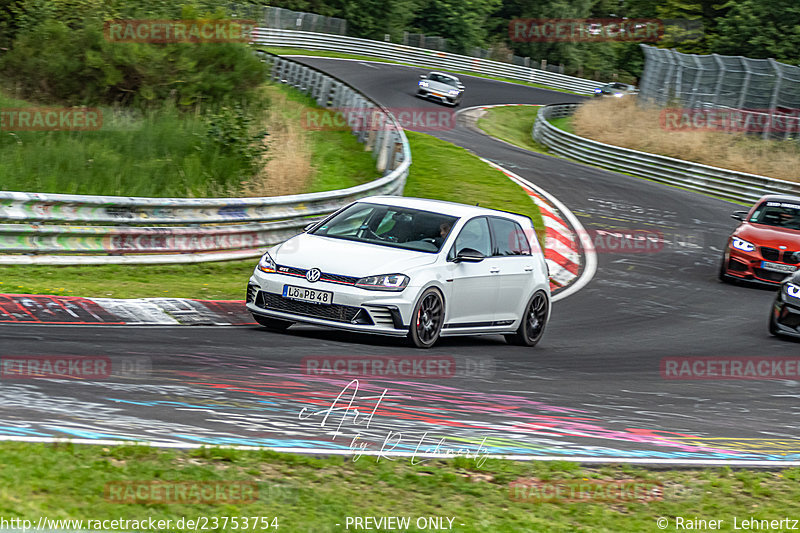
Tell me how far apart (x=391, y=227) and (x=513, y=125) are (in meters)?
37.2

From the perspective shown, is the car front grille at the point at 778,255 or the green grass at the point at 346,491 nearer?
the green grass at the point at 346,491

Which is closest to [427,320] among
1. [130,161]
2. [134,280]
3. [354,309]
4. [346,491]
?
[354,309]

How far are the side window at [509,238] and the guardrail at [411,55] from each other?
45.3 meters

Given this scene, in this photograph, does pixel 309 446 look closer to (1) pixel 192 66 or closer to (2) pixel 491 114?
(1) pixel 192 66

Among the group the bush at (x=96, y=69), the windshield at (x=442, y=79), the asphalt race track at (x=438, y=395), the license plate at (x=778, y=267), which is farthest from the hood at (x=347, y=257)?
the windshield at (x=442, y=79)

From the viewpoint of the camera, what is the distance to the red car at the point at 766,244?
18688mm

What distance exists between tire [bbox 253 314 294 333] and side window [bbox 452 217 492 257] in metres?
1.90

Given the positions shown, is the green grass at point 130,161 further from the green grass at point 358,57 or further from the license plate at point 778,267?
the green grass at point 358,57

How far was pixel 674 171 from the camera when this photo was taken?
115 feet

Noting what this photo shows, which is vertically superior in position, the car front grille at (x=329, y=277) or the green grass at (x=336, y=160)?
the car front grille at (x=329, y=277)

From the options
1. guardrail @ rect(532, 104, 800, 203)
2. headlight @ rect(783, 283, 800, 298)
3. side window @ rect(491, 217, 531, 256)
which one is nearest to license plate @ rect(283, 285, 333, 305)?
side window @ rect(491, 217, 531, 256)

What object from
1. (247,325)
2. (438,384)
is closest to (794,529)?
(438,384)

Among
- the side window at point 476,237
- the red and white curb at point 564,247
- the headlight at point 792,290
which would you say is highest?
the side window at point 476,237

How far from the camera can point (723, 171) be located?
1330 inches
